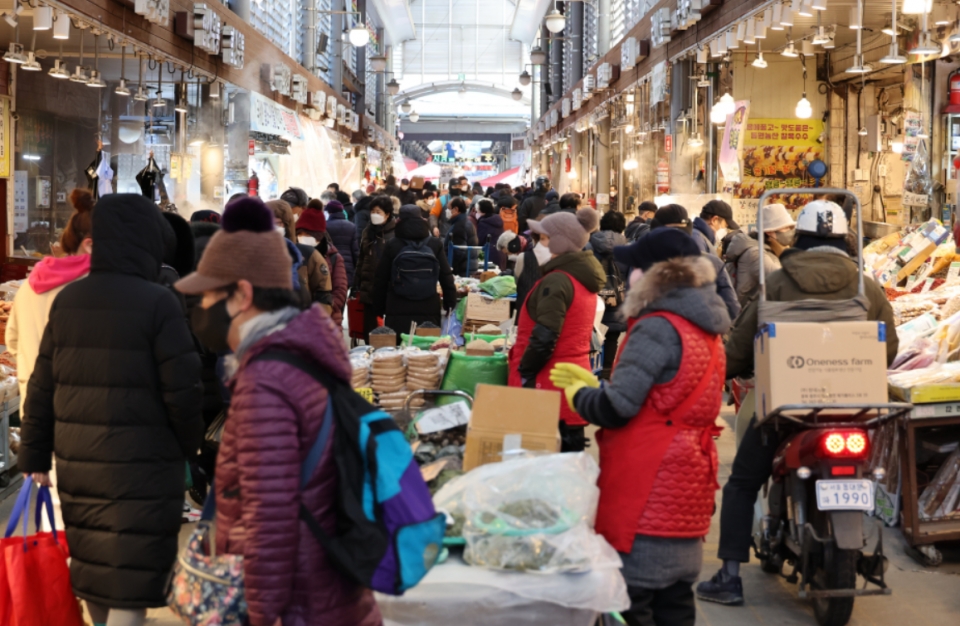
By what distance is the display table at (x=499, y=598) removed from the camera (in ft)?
10.8

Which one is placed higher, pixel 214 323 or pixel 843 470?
pixel 214 323

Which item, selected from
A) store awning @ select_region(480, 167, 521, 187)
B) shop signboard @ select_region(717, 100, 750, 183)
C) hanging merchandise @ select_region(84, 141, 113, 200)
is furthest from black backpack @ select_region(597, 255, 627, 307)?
store awning @ select_region(480, 167, 521, 187)

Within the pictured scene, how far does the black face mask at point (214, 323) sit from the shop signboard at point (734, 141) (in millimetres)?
11345

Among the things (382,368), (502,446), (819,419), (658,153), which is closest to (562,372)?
(502,446)

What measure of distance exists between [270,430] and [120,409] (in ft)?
4.73

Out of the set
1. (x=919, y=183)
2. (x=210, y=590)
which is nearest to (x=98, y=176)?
(x=919, y=183)

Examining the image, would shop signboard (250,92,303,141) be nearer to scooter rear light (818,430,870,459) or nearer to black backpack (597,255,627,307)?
black backpack (597,255,627,307)

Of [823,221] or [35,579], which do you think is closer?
[35,579]

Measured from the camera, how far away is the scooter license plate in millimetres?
4496

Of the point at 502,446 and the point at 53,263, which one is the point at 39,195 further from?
the point at 502,446

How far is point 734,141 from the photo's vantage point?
13.3 metres

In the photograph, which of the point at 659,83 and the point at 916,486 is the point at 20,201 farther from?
the point at 916,486

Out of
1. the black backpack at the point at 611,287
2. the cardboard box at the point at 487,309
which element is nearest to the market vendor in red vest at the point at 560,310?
the cardboard box at the point at 487,309

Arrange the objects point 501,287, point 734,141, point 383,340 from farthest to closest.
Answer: point 734,141 < point 501,287 < point 383,340
